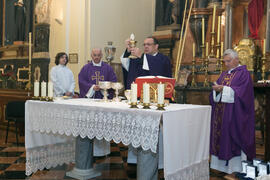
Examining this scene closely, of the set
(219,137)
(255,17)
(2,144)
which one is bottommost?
(2,144)

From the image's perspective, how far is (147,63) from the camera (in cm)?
404

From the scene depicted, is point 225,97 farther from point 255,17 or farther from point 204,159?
point 255,17

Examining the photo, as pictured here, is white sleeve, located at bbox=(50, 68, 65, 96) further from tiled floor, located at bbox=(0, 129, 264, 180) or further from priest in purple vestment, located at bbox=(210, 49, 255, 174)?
priest in purple vestment, located at bbox=(210, 49, 255, 174)

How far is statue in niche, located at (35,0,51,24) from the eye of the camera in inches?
330

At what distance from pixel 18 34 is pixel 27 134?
7.18 meters

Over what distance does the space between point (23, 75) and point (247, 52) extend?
6819 mm

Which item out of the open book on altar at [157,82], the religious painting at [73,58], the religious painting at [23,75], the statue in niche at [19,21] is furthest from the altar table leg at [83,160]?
the statue in niche at [19,21]

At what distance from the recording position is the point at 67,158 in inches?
170

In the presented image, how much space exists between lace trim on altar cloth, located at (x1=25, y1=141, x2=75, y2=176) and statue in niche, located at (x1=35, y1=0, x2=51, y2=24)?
510 centimetres

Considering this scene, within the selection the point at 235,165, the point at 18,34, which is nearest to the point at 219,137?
the point at 235,165

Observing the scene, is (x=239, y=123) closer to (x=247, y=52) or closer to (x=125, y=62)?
(x=125, y=62)

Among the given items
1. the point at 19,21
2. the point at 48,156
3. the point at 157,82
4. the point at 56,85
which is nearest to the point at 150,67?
the point at 157,82

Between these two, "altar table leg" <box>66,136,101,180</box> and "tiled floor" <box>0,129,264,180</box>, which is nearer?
"altar table leg" <box>66,136,101,180</box>

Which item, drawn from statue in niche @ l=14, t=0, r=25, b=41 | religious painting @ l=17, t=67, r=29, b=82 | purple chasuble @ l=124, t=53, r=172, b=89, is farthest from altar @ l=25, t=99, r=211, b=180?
statue in niche @ l=14, t=0, r=25, b=41
